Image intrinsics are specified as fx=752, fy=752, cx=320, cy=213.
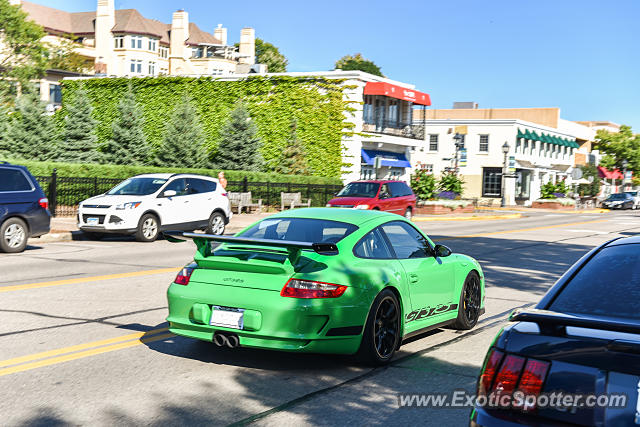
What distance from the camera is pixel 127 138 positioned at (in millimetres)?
41031

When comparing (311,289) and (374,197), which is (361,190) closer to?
(374,197)

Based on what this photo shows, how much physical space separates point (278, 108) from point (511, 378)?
145 feet

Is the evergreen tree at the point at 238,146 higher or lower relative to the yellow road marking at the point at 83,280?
higher

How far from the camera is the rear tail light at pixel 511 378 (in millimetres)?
3189

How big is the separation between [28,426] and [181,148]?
119 feet

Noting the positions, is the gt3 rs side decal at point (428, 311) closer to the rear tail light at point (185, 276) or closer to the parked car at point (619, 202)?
the rear tail light at point (185, 276)

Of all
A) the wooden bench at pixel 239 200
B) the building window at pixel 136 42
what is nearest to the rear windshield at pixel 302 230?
the wooden bench at pixel 239 200

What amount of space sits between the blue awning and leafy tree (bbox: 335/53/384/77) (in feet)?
140

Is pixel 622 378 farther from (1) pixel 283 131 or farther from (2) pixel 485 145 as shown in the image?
(2) pixel 485 145

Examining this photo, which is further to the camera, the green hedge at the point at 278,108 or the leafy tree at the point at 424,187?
the green hedge at the point at 278,108

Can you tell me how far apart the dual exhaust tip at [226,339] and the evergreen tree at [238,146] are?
113ft

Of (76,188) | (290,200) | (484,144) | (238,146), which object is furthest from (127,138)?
(484,144)

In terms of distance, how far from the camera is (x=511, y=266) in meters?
15.7

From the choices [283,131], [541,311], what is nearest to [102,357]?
[541,311]
